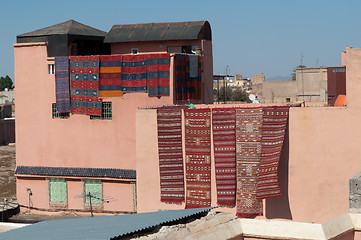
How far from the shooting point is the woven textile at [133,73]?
2108 centimetres

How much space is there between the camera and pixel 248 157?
1537 cm

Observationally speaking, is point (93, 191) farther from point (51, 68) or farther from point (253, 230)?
point (253, 230)

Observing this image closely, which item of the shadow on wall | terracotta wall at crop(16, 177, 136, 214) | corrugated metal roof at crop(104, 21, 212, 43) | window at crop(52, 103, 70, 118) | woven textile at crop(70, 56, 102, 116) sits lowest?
terracotta wall at crop(16, 177, 136, 214)

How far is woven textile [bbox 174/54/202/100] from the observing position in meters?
21.2

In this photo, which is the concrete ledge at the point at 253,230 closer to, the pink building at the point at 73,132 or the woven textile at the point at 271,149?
the woven textile at the point at 271,149

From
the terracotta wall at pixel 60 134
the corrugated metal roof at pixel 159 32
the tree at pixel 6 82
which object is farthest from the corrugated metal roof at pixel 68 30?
the tree at pixel 6 82

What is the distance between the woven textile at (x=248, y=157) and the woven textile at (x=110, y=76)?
22.4 ft

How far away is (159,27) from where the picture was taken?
2481cm

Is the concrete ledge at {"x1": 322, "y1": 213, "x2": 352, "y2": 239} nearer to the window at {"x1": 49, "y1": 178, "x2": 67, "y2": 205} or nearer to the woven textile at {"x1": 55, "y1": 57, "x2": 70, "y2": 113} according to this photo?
the woven textile at {"x1": 55, "y1": 57, "x2": 70, "y2": 113}

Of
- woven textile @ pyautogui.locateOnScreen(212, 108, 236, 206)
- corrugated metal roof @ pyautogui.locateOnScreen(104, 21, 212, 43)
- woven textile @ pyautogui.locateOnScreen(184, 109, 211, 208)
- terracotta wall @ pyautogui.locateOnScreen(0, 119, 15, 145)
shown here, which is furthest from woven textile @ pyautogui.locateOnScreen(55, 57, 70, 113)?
terracotta wall @ pyautogui.locateOnScreen(0, 119, 15, 145)

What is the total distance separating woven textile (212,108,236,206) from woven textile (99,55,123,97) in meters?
A: 6.40

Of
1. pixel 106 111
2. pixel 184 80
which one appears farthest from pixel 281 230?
pixel 106 111

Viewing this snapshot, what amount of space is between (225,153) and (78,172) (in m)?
7.82

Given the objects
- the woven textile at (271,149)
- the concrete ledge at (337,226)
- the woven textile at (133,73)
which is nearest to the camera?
the concrete ledge at (337,226)
